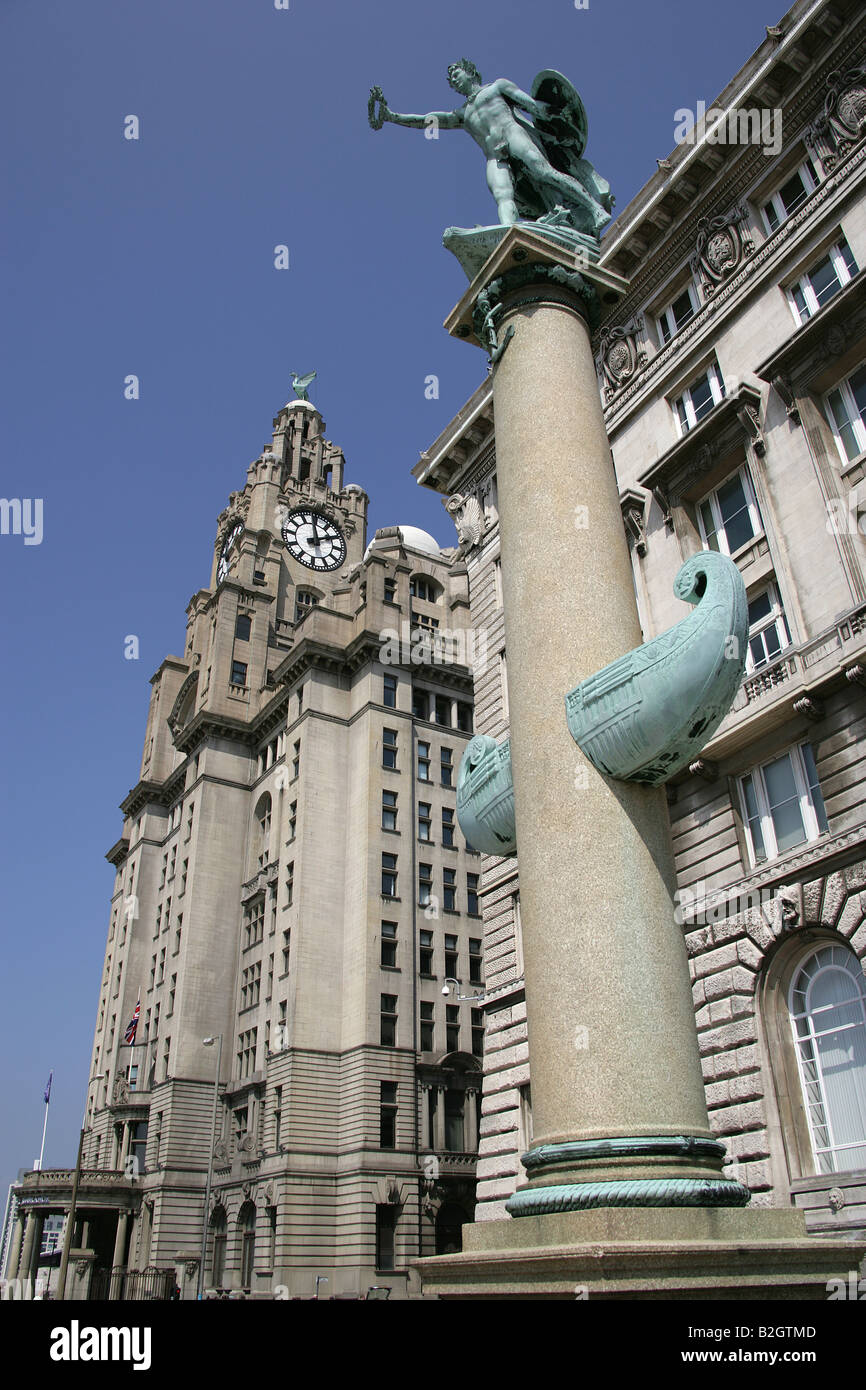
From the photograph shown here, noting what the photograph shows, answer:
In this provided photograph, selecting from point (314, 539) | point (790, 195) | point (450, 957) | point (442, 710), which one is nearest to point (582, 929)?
point (790, 195)

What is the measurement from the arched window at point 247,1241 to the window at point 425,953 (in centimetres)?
1630

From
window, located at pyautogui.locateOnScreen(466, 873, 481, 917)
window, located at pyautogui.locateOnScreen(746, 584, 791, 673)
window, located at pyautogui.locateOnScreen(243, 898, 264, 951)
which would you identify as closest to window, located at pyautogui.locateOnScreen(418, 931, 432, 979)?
window, located at pyautogui.locateOnScreen(466, 873, 481, 917)

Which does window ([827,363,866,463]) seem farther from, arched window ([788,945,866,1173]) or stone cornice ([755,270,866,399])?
arched window ([788,945,866,1173])

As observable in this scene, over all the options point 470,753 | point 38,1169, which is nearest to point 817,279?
point 470,753

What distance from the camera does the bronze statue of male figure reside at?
42.8 feet

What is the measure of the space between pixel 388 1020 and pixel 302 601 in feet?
135

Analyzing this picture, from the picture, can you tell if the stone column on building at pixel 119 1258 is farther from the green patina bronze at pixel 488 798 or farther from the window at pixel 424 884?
the green patina bronze at pixel 488 798

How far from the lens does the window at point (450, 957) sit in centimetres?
6075

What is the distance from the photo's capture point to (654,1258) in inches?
254

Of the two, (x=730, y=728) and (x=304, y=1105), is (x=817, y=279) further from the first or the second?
(x=304, y=1105)

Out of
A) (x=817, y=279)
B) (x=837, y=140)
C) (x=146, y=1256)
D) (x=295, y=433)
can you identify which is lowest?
(x=146, y=1256)

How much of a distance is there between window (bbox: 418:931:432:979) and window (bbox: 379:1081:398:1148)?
6.85 m
